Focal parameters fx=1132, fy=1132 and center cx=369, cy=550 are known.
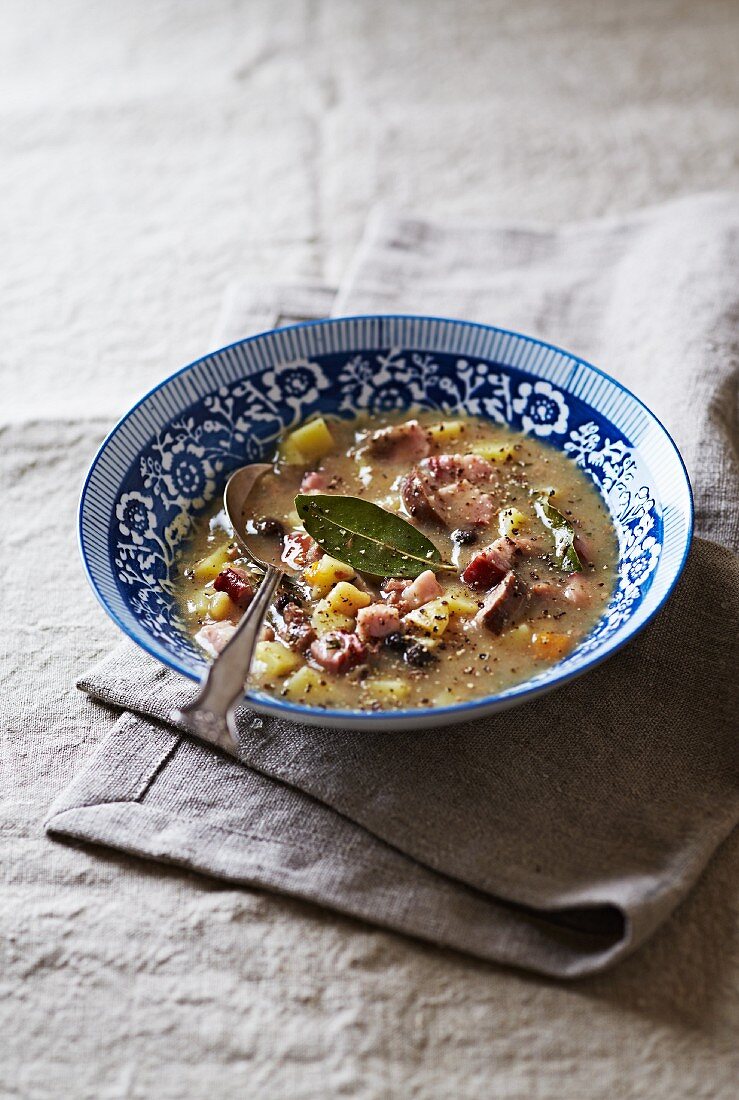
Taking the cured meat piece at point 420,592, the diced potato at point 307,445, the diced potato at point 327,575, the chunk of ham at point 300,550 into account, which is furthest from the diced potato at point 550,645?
the diced potato at point 307,445

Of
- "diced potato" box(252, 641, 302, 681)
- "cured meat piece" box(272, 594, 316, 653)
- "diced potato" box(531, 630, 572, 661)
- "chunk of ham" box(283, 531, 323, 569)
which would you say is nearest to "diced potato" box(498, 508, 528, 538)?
"diced potato" box(531, 630, 572, 661)

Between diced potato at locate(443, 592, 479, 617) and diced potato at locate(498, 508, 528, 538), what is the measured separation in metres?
0.28

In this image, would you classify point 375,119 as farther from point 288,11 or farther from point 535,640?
point 535,640

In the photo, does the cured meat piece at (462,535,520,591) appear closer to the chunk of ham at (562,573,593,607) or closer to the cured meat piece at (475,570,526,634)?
the cured meat piece at (475,570,526,634)

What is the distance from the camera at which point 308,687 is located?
2.58m

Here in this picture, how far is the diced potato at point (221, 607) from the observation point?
279 cm

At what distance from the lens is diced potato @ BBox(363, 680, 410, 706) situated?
255 centimetres

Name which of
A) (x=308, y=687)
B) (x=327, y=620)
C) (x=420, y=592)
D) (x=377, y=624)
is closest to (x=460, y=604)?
(x=420, y=592)

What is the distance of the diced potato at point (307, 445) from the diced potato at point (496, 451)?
439 mm

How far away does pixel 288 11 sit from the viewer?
634 centimetres

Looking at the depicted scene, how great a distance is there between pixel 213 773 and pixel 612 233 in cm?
285

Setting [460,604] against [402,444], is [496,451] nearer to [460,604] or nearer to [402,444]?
[402,444]

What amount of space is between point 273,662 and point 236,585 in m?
0.29

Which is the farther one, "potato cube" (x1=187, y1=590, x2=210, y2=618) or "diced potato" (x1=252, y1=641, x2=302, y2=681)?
"potato cube" (x1=187, y1=590, x2=210, y2=618)
